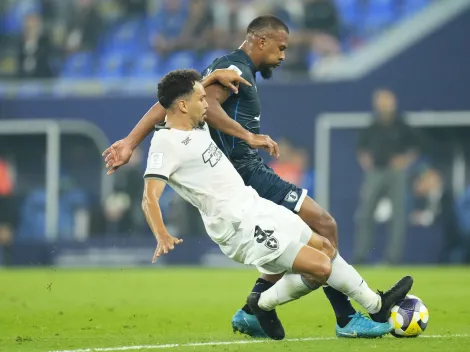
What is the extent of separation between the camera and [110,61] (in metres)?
20.2

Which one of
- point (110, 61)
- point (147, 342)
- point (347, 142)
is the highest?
point (110, 61)

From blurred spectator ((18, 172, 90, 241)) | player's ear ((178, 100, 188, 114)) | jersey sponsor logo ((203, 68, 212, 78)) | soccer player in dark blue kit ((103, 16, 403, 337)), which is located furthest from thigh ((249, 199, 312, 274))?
blurred spectator ((18, 172, 90, 241))

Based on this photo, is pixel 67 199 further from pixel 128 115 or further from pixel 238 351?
pixel 238 351

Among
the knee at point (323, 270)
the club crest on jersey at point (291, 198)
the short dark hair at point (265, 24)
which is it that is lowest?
the knee at point (323, 270)

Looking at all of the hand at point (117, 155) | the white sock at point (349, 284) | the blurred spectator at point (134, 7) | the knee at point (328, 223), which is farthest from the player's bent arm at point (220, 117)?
the blurred spectator at point (134, 7)

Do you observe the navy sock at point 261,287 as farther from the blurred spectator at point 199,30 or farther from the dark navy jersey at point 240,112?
the blurred spectator at point 199,30

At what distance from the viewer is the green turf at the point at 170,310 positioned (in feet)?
22.3

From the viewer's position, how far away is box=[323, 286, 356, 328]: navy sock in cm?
700

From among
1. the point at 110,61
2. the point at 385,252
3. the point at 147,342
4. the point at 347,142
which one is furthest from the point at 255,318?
the point at 110,61

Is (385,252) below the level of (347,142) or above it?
below

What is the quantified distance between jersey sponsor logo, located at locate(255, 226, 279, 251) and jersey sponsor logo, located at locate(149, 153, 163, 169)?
70 centimetres

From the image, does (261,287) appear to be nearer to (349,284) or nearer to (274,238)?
(349,284)

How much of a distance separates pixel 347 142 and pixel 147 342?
35.9ft

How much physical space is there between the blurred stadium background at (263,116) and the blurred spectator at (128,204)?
2 centimetres
